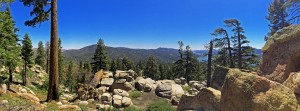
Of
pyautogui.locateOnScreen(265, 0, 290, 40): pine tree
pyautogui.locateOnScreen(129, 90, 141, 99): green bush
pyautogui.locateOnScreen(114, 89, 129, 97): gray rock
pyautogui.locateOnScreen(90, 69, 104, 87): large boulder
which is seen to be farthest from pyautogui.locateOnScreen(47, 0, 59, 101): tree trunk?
pyautogui.locateOnScreen(265, 0, 290, 40): pine tree

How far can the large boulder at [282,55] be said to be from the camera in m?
8.03

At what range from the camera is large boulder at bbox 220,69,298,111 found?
17.5ft

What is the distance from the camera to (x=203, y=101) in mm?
8672

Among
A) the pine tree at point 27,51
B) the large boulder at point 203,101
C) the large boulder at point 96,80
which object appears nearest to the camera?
the large boulder at point 203,101

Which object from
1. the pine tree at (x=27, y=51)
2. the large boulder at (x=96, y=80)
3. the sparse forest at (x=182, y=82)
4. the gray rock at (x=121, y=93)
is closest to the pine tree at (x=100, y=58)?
the sparse forest at (x=182, y=82)

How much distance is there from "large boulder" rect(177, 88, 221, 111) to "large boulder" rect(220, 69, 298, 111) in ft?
6.25

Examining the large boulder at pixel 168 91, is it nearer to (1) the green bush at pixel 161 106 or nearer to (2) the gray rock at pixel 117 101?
(1) the green bush at pixel 161 106

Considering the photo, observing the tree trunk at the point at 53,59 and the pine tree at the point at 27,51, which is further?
the pine tree at the point at 27,51

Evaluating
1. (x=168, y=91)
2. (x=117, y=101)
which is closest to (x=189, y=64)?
(x=168, y=91)

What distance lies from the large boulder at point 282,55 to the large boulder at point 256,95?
9.67 feet

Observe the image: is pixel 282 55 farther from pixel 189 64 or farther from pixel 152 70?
pixel 152 70

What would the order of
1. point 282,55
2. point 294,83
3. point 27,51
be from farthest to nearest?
point 27,51 < point 282,55 < point 294,83

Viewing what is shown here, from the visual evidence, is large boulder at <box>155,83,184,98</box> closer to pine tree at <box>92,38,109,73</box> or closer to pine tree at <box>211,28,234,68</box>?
pine tree at <box>211,28,234,68</box>

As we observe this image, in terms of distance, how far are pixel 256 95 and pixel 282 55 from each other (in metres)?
3.79
